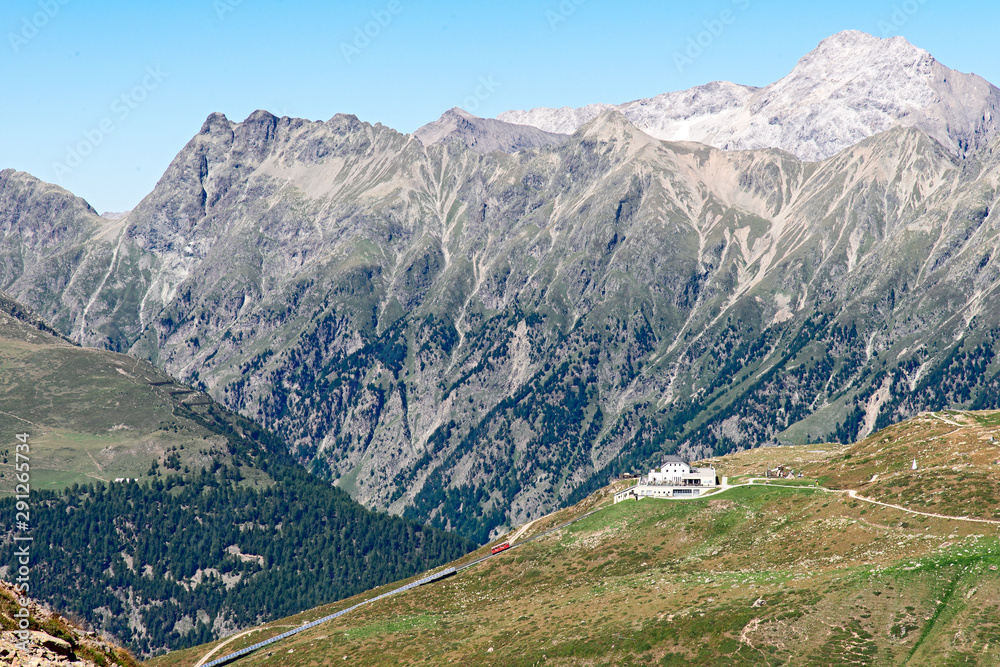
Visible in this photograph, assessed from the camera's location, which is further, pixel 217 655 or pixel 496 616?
pixel 217 655

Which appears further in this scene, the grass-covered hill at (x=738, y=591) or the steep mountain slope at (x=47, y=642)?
the grass-covered hill at (x=738, y=591)

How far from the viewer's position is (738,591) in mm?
135000

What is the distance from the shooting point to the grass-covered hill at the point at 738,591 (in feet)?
387

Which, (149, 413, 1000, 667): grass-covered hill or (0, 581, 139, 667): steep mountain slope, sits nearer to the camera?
(0, 581, 139, 667): steep mountain slope

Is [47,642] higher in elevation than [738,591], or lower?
higher

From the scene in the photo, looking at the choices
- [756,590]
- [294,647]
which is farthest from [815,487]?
[294,647]

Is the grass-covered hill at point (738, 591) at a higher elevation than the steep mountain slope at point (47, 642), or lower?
lower

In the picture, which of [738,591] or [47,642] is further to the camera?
[738,591]

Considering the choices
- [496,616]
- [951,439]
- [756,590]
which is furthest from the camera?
[951,439]

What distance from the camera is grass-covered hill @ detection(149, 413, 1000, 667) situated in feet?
387

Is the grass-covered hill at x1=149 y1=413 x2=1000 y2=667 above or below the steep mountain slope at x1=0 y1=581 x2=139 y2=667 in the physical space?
below

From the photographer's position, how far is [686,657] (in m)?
119

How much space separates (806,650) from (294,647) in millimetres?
82263

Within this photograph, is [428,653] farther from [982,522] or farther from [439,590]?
[982,522]
